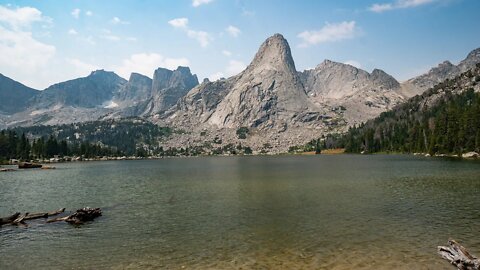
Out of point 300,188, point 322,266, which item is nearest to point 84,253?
point 322,266

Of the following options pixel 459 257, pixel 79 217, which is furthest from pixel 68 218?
pixel 459 257

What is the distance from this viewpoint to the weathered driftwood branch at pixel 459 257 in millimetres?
23570

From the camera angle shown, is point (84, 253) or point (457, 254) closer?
point (457, 254)

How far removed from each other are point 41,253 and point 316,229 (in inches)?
1074

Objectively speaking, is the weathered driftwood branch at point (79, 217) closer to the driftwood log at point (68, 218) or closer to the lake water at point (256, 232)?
the driftwood log at point (68, 218)

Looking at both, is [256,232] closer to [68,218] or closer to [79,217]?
[79,217]

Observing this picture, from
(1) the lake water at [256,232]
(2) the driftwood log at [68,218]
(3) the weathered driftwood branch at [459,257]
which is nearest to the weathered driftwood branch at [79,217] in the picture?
(2) the driftwood log at [68,218]

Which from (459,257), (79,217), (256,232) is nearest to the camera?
(459,257)

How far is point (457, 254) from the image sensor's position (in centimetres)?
2528

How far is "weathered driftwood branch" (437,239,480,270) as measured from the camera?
2357 centimetres

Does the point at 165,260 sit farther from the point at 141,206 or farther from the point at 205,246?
the point at 141,206

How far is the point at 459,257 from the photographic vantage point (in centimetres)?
2494

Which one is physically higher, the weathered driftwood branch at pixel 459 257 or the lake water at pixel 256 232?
the weathered driftwood branch at pixel 459 257

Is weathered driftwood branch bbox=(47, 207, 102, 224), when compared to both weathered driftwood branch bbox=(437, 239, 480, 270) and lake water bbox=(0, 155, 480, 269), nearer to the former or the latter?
lake water bbox=(0, 155, 480, 269)
